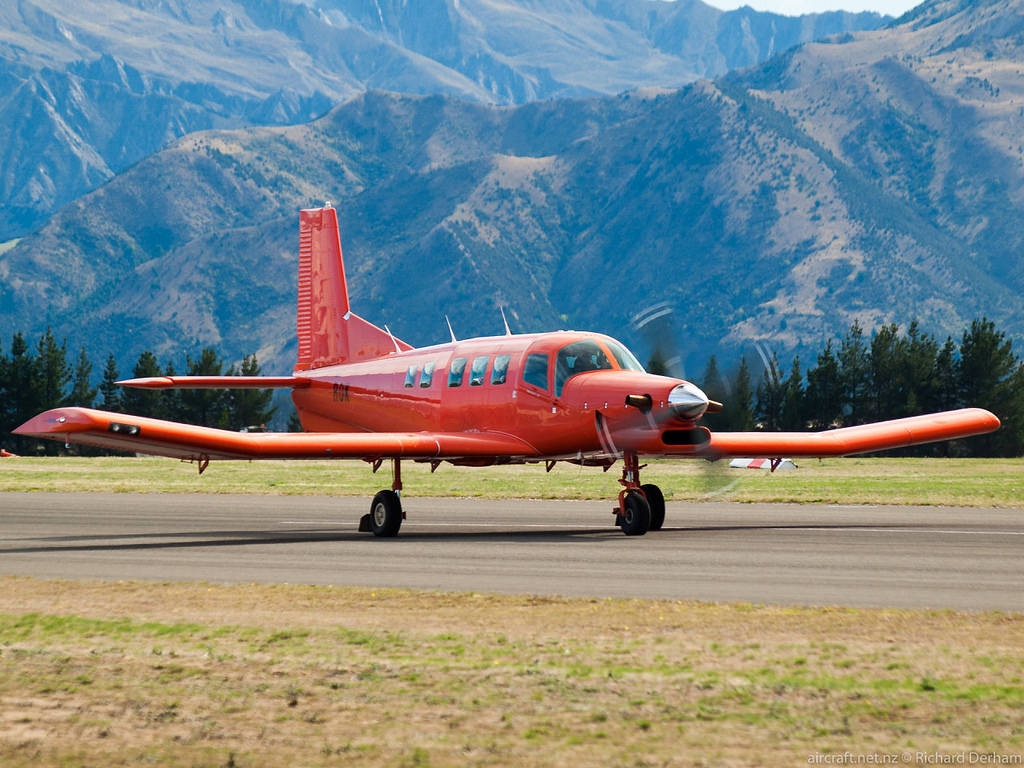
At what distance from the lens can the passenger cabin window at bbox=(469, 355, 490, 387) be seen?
84.7 ft

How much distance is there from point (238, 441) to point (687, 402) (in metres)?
8.05

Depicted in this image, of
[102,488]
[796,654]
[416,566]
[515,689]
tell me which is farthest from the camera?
[102,488]

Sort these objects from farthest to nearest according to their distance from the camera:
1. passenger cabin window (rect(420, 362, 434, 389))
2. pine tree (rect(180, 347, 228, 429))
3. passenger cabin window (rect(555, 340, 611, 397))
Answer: pine tree (rect(180, 347, 228, 429)) → passenger cabin window (rect(420, 362, 434, 389)) → passenger cabin window (rect(555, 340, 611, 397))

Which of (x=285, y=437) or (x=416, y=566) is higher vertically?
(x=285, y=437)

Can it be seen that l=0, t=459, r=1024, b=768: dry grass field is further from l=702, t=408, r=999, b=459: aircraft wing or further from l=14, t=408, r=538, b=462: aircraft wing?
l=702, t=408, r=999, b=459: aircraft wing

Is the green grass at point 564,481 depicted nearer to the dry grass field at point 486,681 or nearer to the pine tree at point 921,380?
the dry grass field at point 486,681

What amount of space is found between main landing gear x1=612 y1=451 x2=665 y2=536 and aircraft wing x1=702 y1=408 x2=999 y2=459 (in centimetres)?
158

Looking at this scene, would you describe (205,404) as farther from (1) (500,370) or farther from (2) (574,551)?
(2) (574,551)

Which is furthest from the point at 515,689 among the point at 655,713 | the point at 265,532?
the point at 265,532

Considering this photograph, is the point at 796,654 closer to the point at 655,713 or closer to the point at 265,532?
the point at 655,713

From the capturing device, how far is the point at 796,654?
1107 centimetres

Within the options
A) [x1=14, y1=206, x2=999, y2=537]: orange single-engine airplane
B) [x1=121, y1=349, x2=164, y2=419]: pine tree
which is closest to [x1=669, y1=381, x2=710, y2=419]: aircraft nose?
[x1=14, y1=206, x2=999, y2=537]: orange single-engine airplane

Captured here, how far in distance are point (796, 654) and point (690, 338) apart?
15.1 meters

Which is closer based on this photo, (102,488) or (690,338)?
(690,338)
